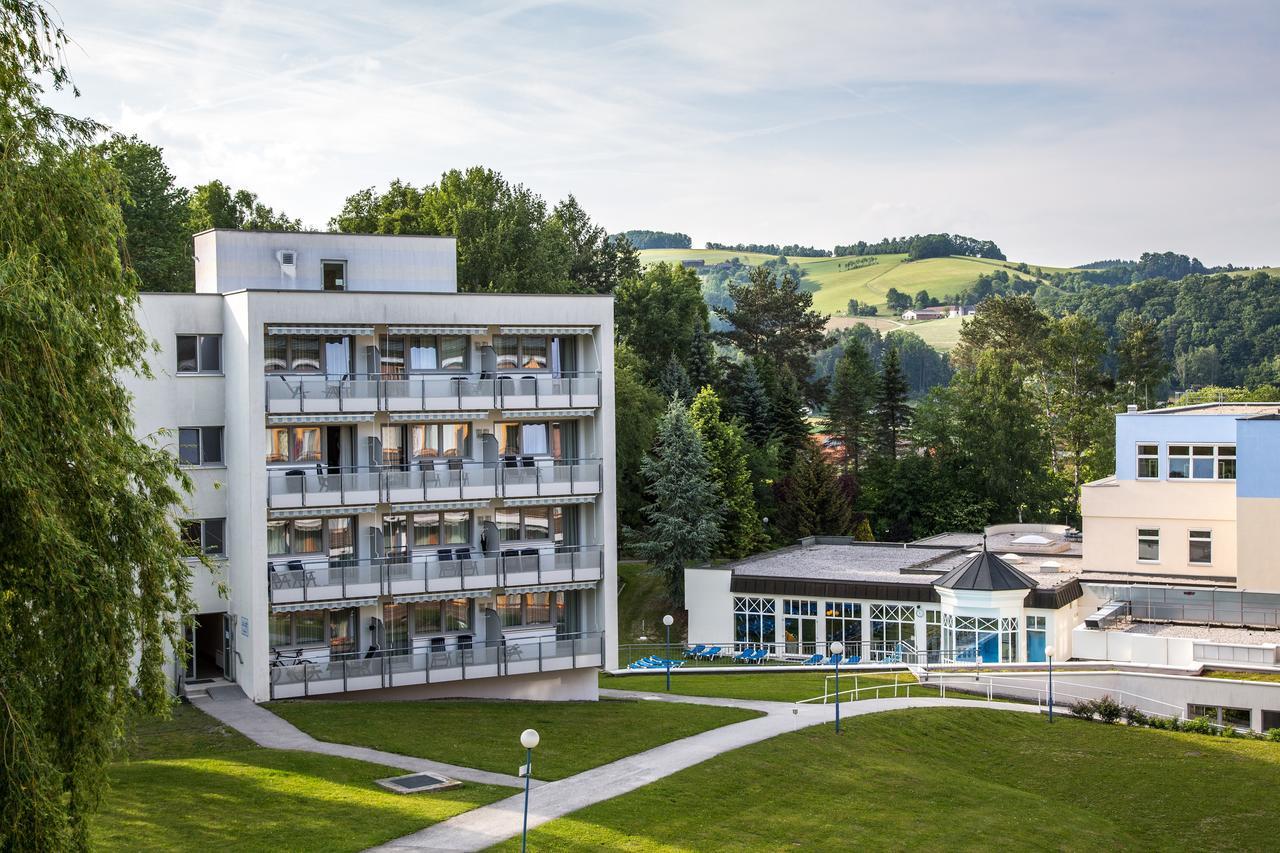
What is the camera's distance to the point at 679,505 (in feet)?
193

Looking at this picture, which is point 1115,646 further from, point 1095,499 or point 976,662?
point 1095,499

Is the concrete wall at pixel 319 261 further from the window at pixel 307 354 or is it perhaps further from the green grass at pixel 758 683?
the green grass at pixel 758 683

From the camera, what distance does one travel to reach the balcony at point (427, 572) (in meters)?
33.6

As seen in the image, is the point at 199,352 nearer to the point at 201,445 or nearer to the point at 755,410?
the point at 201,445

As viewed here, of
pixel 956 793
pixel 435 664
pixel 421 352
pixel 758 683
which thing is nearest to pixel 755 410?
pixel 758 683

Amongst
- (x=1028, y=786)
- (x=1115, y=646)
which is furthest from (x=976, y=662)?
(x=1028, y=786)

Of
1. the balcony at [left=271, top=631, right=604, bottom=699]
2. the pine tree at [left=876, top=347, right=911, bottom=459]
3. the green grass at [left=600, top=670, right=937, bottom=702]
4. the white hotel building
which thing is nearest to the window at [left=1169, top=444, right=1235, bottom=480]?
the green grass at [left=600, top=670, right=937, bottom=702]

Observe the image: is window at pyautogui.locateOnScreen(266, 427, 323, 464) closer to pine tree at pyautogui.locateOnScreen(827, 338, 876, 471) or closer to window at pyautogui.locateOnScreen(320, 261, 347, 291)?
window at pyautogui.locateOnScreen(320, 261, 347, 291)

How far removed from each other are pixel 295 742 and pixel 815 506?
141 ft

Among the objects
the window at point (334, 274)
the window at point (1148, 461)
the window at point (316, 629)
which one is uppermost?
the window at point (334, 274)

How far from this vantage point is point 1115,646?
143ft

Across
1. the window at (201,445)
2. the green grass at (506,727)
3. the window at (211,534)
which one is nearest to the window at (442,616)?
the green grass at (506,727)

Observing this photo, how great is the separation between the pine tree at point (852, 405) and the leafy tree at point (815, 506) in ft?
67.1

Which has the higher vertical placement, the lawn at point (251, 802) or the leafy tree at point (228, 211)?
the leafy tree at point (228, 211)
